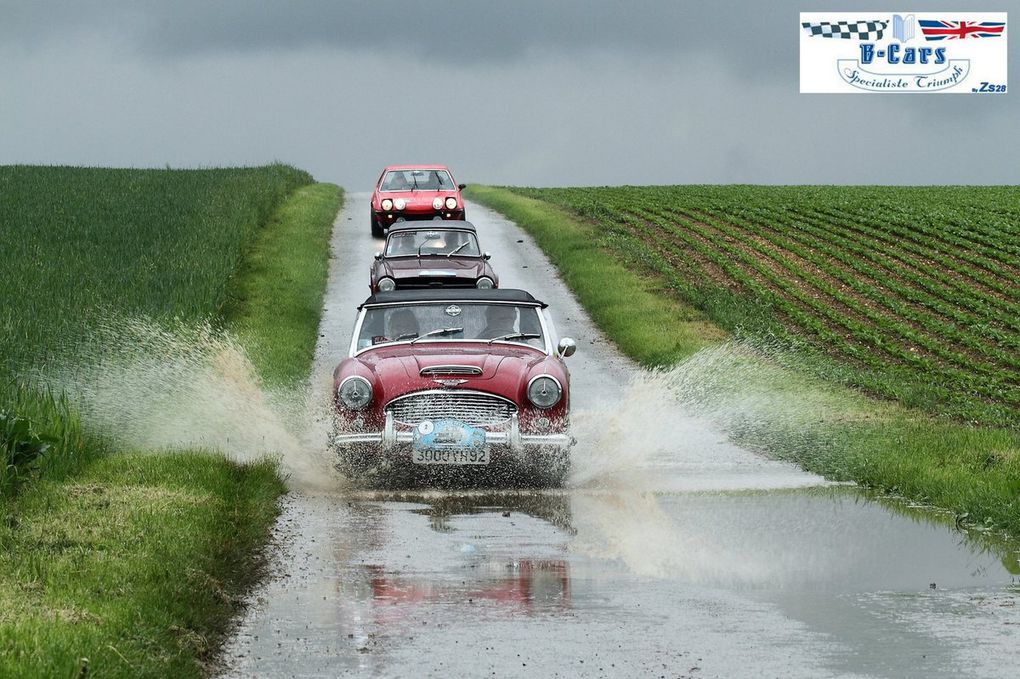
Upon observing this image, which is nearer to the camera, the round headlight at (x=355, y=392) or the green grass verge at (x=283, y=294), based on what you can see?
the round headlight at (x=355, y=392)

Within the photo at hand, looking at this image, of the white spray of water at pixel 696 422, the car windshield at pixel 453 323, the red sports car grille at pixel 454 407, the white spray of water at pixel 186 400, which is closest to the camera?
the red sports car grille at pixel 454 407

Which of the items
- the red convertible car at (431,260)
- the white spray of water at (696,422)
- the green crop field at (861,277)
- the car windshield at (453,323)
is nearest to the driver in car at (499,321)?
the car windshield at (453,323)

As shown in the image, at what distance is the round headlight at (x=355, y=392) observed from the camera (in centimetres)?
1216

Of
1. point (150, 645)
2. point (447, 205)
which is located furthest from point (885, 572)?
point (447, 205)

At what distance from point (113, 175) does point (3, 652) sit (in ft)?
154

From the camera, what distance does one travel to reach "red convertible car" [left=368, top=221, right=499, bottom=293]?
21203 millimetres

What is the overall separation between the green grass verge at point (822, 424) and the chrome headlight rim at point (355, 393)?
4271mm

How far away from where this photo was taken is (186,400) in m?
16.2

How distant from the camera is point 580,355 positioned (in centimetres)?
2198

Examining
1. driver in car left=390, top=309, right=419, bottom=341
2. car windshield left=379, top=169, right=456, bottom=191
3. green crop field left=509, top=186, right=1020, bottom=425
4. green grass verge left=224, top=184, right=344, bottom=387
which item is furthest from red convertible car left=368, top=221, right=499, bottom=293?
car windshield left=379, top=169, right=456, bottom=191

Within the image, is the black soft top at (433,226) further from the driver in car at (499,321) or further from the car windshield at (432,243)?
the driver in car at (499,321)

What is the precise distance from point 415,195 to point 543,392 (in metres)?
21.9

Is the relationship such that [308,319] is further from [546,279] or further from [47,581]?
[47,581]

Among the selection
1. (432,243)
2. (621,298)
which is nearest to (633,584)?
(432,243)
